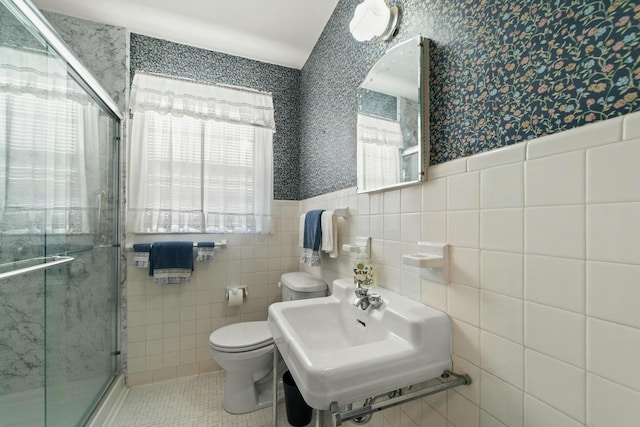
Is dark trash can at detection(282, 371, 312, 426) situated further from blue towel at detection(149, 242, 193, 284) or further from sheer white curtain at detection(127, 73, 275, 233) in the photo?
sheer white curtain at detection(127, 73, 275, 233)

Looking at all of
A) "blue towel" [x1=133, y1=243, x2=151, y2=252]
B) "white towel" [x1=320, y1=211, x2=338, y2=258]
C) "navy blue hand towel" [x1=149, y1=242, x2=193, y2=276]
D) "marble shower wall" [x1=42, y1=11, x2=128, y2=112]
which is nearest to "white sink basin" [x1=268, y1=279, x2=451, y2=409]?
"white towel" [x1=320, y1=211, x2=338, y2=258]

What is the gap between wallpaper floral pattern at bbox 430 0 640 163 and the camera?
533mm

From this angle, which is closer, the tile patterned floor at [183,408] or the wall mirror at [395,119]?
the wall mirror at [395,119]

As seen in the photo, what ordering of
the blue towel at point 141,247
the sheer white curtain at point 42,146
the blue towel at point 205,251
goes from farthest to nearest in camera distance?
the blue towel at point 205,251 < the blue towel at point 141,247 < the sheer white curtain at point 42,146

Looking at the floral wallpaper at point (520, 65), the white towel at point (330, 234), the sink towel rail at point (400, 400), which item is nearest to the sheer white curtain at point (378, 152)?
the floral wallpaper at point (520, 65)

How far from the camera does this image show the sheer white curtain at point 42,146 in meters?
1.13

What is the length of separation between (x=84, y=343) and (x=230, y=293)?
2.85 ft

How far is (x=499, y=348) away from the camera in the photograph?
73 centimetres

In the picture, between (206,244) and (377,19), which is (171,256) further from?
(377,19)

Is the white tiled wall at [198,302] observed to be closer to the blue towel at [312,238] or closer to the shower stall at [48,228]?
the shower stall at [48,228]

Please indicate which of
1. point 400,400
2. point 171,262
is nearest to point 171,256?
point 171,262

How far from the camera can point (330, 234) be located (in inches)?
61.9

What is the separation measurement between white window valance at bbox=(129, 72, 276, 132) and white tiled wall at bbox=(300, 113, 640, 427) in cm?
173

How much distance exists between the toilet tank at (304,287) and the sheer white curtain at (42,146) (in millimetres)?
1281
